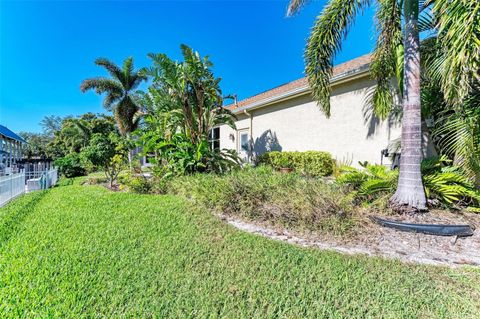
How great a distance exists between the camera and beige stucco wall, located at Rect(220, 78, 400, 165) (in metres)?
7.93

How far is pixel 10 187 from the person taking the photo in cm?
746

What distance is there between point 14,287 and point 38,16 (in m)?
13.1

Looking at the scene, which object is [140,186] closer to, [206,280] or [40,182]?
[206,280]

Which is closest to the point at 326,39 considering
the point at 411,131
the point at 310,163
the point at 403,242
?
the point at 411,131

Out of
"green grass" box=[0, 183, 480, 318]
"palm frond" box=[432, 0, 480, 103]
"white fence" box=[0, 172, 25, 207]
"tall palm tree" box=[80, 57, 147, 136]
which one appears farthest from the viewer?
"tall palm tree" box=[80, 57, 147, 136]

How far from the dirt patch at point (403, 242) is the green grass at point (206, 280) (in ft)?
1.01

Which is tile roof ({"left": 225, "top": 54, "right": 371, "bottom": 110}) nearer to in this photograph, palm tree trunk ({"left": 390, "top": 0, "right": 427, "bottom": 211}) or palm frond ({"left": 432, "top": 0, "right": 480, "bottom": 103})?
palm tree trunk ({"left": 390, "top": 0, "right": 427, "bottom": 211})

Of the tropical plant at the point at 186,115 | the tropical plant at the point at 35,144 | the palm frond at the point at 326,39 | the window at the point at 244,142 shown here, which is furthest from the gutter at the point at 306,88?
the tropical plant at the point at 35,144

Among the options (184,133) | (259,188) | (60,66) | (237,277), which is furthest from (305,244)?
(60,66)

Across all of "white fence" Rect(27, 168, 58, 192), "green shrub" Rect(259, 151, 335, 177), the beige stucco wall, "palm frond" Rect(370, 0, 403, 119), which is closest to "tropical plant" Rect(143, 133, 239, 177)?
"green shrub" Rect(259, 151, 335, 177)

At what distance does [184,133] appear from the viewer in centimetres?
934

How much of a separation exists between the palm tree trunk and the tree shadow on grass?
7.23 metres

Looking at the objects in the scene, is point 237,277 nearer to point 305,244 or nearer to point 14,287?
point 305,244

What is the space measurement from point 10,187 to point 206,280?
8.52 metres
